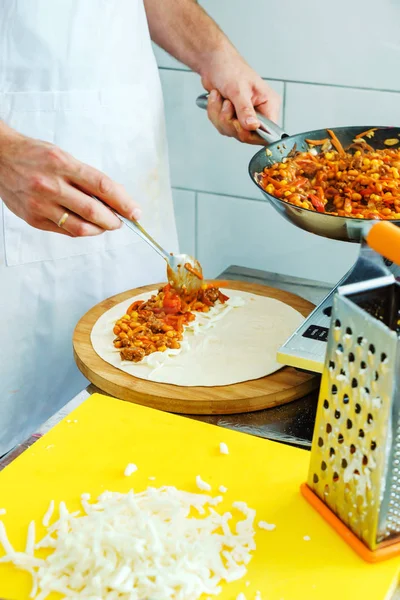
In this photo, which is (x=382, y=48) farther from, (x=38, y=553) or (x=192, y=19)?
(x=38, y=553)

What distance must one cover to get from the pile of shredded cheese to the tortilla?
1.20 ft

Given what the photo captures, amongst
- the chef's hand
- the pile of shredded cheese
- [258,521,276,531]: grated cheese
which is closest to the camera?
the pile of shredded cheese

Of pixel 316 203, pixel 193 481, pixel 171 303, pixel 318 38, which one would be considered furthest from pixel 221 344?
pixel 318 38

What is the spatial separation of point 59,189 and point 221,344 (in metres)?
0.42

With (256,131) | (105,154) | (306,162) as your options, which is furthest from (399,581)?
(105,154)

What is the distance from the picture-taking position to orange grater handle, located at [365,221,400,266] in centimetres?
84

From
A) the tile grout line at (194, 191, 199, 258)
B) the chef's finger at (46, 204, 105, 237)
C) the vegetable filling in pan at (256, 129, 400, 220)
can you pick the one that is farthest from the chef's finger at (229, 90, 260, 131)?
the tile grout line at (194, 191, 199, 258)

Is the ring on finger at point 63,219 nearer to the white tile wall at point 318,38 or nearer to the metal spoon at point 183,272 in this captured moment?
the metal spoon at point 183,272

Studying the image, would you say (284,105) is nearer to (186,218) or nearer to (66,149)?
(186,218)

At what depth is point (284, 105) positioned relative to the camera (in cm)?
203

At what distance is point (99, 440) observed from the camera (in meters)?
1.11

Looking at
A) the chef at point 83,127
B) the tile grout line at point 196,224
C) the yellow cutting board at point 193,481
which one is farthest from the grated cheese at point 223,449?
the tile grout line at point 196,224

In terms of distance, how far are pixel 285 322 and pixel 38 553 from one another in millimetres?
771

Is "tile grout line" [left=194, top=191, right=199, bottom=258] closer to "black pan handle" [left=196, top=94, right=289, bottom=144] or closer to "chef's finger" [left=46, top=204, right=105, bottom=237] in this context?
"black pan handle" [left=196, top=94, right=289, bottom=144]
